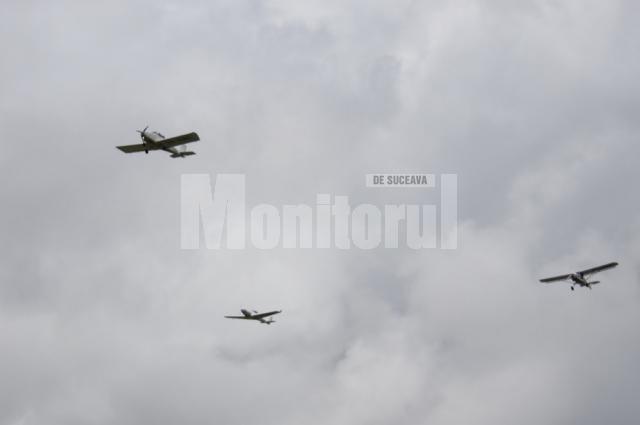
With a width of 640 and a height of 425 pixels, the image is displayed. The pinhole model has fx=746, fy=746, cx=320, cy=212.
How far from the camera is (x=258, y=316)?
128625mm

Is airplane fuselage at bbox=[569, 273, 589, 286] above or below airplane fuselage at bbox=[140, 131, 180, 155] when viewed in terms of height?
below

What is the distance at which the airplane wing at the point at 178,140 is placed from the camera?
280 ft

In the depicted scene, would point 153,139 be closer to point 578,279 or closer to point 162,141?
point 162,141

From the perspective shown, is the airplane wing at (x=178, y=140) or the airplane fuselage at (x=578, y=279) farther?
the airplane fuselage at (x=578, y=279)

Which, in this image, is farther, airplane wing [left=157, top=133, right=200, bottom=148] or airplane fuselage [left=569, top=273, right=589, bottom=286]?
airplane fuselage [left=569, top=273, right=589, bottom=286]

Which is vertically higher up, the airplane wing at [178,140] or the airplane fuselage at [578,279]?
the airplane wing at [178,140]

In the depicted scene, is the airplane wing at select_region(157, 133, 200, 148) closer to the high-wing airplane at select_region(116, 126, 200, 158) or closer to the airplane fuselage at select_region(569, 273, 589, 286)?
the high-wing airplane at select_region(116, 126, 200, 158)

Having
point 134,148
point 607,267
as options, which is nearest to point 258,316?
point 134,148

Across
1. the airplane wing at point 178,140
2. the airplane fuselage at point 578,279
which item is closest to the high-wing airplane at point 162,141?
the airplane wing at point 178,140

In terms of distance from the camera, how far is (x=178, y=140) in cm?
8688

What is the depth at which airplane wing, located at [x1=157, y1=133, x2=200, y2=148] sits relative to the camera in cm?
8531

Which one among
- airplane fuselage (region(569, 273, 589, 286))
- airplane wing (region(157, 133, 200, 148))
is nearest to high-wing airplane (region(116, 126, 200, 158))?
airplane wing (region(157, 133, 200, 148))

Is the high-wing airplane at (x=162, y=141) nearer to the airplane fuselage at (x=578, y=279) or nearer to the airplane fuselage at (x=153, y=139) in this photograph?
the airplane fuselage at (x=153, y=139)

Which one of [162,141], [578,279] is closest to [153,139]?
[162,141]
